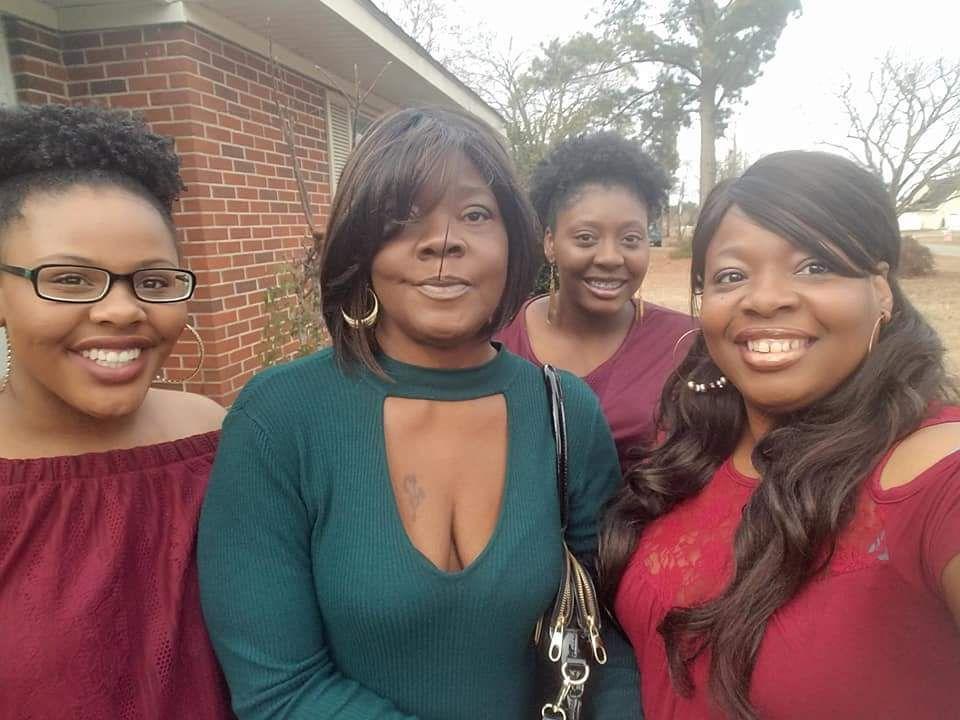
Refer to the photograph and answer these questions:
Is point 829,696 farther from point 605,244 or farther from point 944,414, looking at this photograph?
point 605,244

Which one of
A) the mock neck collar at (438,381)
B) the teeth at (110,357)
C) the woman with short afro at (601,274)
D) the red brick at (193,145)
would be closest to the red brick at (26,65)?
the red brick at (193,145)

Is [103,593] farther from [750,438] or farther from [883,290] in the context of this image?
[883,290]

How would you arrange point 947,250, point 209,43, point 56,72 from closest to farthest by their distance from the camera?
point 56,72
point 209,43
point 947,250

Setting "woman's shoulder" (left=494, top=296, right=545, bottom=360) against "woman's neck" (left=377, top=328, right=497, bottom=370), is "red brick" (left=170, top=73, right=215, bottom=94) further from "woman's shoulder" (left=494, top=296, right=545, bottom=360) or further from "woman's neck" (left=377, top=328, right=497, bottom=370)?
"woman's neck" (left=377, top=328, right=497, bottom=370)

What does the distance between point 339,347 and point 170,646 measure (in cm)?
70

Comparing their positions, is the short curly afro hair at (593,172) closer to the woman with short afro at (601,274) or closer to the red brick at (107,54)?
the woman with short afro at (601,274)

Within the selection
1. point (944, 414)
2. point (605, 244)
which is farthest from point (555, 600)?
point (605, 244)

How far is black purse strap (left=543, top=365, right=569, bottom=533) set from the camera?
1.64 meters

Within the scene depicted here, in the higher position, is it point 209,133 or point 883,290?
point 209,133

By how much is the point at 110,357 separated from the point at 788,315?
1433 mm

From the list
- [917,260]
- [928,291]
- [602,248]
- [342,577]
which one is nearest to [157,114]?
[602,248]

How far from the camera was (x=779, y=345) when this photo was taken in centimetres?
150

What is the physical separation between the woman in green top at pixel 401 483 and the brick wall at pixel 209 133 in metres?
2.62

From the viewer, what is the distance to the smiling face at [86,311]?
136cm
